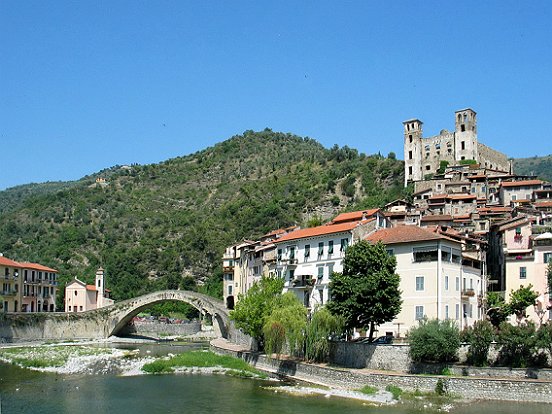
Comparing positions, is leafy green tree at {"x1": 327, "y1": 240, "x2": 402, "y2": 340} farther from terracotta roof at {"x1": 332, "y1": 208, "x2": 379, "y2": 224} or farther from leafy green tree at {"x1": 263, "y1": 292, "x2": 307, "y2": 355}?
terracotta roof at {"x1": 332, "y1": 208, "x2": 379, "y2": 224}

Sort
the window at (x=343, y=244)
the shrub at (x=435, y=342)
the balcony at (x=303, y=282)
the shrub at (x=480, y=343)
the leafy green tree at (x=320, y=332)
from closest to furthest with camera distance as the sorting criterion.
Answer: the shrub at (x=480, y=343) < the shrub at (x=435, y=342) < the leafy green tree at (x=320, y=332) < the window at (x=343, y=244) < the balcony at (x=303, y=282)

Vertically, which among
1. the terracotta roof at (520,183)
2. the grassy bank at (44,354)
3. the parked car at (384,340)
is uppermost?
the terracotta roof at (520,183)

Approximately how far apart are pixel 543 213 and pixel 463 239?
1796 centimetres

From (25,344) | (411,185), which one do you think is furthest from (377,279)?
(411,185)

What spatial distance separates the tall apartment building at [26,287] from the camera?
3595 inches

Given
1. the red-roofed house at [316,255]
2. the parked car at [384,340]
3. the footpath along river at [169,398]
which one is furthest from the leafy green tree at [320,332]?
the red-roofed house at [316,255]

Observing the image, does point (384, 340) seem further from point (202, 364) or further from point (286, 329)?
point (202, 364)

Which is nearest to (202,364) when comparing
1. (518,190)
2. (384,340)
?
(384,340)

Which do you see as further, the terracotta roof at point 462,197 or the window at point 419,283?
the terracotta roof at point 462,197

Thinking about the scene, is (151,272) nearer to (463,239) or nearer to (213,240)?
(213,240)

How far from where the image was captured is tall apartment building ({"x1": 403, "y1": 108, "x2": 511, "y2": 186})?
396 ft

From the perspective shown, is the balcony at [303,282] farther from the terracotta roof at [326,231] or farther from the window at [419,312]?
the window at [419,312]

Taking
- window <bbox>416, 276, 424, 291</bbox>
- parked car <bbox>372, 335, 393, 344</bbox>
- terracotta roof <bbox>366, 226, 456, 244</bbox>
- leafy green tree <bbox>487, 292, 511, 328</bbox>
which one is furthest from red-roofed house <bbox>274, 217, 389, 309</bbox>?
leafy green tree <bbox>487, 292, 511, 328</bbox>

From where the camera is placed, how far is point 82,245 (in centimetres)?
15538
